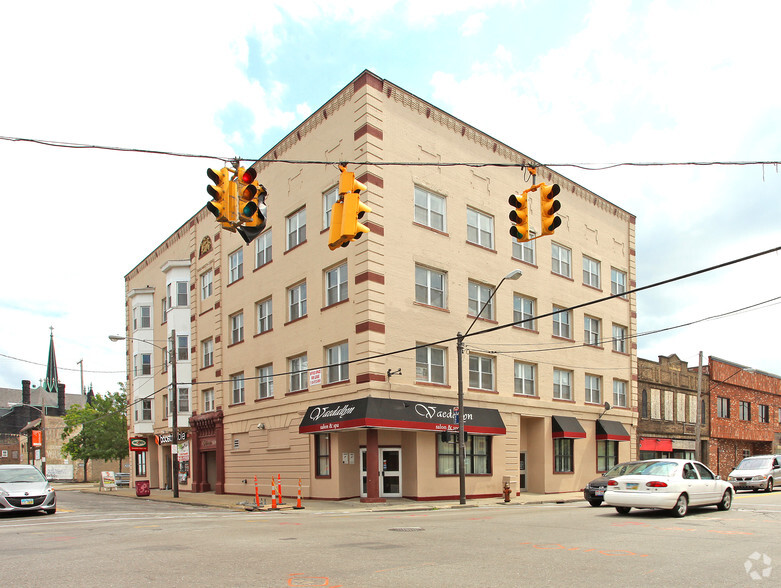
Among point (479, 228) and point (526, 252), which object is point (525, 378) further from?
point (479, 228)

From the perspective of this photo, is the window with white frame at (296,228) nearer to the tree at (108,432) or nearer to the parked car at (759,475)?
the parked car at (759,475)

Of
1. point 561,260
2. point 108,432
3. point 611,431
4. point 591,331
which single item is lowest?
point 108,432

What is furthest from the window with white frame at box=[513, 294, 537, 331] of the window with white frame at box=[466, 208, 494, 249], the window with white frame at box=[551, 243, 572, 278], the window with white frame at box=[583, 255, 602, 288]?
the window with white frame at box=[583, 255, 602, 288]

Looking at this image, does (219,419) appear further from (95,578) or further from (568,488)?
(95,578)

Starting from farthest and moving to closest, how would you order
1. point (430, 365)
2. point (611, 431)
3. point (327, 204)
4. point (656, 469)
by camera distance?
point (611, 431), point (327, 204), point (430, 365), point (656, 469)

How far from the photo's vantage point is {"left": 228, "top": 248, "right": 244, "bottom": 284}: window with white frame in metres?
35.7

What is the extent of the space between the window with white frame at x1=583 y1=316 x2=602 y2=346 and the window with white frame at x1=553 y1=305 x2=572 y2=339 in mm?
Result: 1367

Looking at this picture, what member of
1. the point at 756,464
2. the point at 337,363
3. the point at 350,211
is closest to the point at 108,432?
the point at 337,363

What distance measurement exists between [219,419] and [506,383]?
15205 millimetres

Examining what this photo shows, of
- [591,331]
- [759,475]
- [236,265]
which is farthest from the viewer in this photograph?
[591,331]

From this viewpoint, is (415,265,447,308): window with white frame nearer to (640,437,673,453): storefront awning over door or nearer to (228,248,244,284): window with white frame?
(228,248,244,284): window with white frame

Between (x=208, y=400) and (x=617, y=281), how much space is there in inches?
940

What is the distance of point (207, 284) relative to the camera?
1556 inches

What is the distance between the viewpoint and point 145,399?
4475 centimetres
